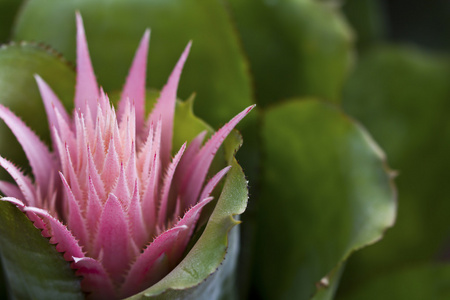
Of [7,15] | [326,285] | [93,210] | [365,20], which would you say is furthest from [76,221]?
[365,20]

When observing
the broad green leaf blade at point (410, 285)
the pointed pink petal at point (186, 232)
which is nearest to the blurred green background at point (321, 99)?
the broad green leaf blade at point (410, 285)

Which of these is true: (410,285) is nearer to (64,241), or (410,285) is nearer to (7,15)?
(64,241)

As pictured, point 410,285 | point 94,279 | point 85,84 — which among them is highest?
point 85,84

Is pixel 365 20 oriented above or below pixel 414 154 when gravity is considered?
above

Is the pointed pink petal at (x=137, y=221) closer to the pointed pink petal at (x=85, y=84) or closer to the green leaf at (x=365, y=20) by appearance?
the pointed pink petal at (x=85, y=84)

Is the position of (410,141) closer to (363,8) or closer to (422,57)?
(422,57)

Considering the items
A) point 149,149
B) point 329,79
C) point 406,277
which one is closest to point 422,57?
point 329,79
